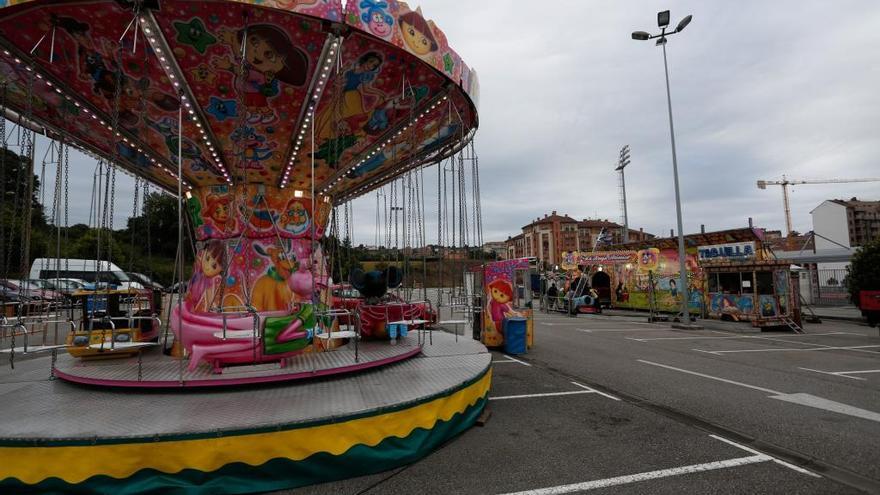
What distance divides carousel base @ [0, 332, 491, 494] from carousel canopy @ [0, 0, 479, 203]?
252cm

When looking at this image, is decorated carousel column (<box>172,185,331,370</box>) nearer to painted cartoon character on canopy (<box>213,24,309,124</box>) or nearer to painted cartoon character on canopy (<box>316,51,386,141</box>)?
painted cartoon character on canopy (<box>316,51,386,141</box>)

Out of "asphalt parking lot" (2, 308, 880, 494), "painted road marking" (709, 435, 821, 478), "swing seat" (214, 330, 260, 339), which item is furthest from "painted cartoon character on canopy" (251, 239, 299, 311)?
"painted road marking" (709, 435, 821, 478)

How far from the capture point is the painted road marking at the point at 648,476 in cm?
370

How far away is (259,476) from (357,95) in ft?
15.7

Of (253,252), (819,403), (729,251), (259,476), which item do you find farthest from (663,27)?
(259,476)

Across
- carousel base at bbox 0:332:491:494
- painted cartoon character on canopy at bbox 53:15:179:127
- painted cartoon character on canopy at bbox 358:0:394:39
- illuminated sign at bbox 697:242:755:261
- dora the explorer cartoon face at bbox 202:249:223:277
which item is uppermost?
painted cartoon character on canopy at bbox 358:0:394:39

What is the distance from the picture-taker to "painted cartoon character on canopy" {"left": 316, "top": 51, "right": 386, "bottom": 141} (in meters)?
5.43

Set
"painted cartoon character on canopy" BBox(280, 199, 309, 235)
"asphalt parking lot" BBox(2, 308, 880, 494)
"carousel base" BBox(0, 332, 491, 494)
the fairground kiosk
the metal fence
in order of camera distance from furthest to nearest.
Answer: the metal fence < the fairground kiosk < "painted cartoon character on canopy" BBox(280, 199, 309, 235) < "asphalt parking lot" BBox(2, 308, 880, 494) < "carousel base" BBox(0, 332, 491, 494)

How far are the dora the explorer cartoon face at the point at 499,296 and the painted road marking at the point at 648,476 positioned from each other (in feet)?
23.2

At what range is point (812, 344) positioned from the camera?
12.0 m

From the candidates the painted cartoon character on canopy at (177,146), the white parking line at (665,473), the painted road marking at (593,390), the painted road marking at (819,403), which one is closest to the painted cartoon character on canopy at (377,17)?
the painted cartoon character on canopy at (177,146)

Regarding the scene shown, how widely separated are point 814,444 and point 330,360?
5.79 m

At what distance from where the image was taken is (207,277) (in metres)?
7.46

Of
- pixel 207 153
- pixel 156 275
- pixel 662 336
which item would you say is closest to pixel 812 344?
pixel 662 336
